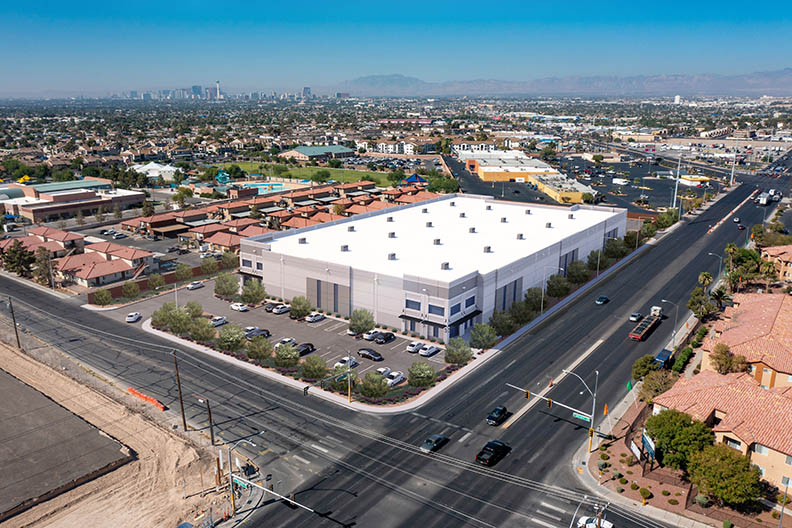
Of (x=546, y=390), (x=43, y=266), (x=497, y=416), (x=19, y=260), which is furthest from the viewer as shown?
(x=19, y=260)

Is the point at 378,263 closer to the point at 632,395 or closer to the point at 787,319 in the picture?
the point at 632,395

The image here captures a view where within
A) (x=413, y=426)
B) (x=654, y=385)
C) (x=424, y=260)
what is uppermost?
(x=424, y=260)

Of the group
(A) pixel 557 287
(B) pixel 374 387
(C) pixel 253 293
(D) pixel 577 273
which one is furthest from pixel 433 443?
(D) pixel 577 273

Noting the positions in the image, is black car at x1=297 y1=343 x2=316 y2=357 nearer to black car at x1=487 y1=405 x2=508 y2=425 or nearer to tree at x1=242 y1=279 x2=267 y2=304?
tree at x1=242 y1=279 x2=267 y2=304

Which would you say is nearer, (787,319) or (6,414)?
(6,414)

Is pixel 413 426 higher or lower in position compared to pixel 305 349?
lower

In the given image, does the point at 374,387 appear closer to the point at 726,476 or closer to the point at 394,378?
the point at 394,378

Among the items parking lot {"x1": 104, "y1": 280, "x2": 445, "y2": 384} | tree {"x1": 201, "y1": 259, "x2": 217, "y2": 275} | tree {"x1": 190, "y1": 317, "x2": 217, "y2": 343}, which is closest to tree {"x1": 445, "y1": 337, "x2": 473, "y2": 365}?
parking lot {"x1": 104, "y1": 280, "x2": 445, "y2": 384}

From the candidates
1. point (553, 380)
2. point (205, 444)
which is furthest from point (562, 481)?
point (205, 444)
